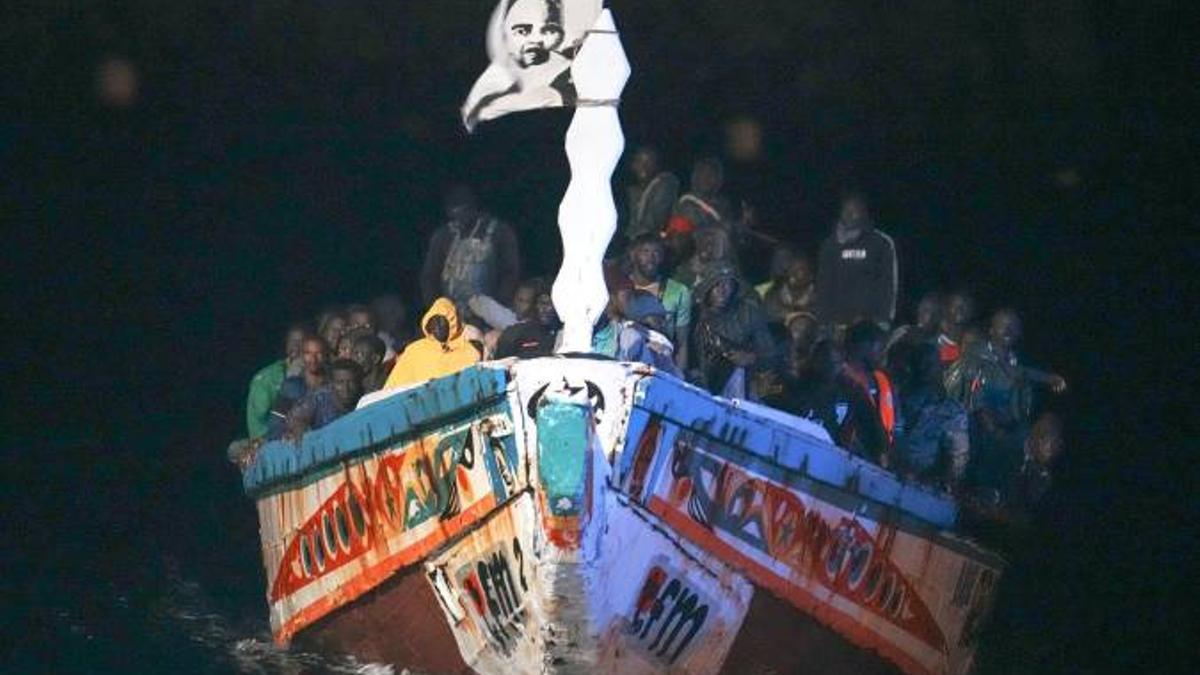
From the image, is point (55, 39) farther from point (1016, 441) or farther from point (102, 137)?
point (1016, 441)

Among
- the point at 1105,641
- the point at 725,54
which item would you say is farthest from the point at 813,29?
the point at 1105,641

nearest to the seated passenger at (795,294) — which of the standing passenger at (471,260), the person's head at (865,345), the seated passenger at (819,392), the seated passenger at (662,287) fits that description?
the person's head at (865,345)

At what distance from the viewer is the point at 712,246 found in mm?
12859

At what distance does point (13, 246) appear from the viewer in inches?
655

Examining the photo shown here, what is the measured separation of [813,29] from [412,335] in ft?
9.80

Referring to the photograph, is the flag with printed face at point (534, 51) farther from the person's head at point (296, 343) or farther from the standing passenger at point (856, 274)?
the standing passenger at point (856, 274)

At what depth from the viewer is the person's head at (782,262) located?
13.4 metres

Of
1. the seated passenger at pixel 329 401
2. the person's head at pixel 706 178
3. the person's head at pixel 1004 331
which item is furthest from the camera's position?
the person's head at pixel 706 178

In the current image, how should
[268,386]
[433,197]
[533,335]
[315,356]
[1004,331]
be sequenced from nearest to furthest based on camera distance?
[533,335] → [315,356] → [1004,331] → [268,386] → [433,197]

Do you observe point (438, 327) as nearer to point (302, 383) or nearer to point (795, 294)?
point (302, 383)

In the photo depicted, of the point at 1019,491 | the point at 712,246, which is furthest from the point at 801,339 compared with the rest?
the point at 1019,491

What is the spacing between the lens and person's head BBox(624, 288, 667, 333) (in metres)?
11.2

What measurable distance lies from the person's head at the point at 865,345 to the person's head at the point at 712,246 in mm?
732

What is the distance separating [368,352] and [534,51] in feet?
7.21
